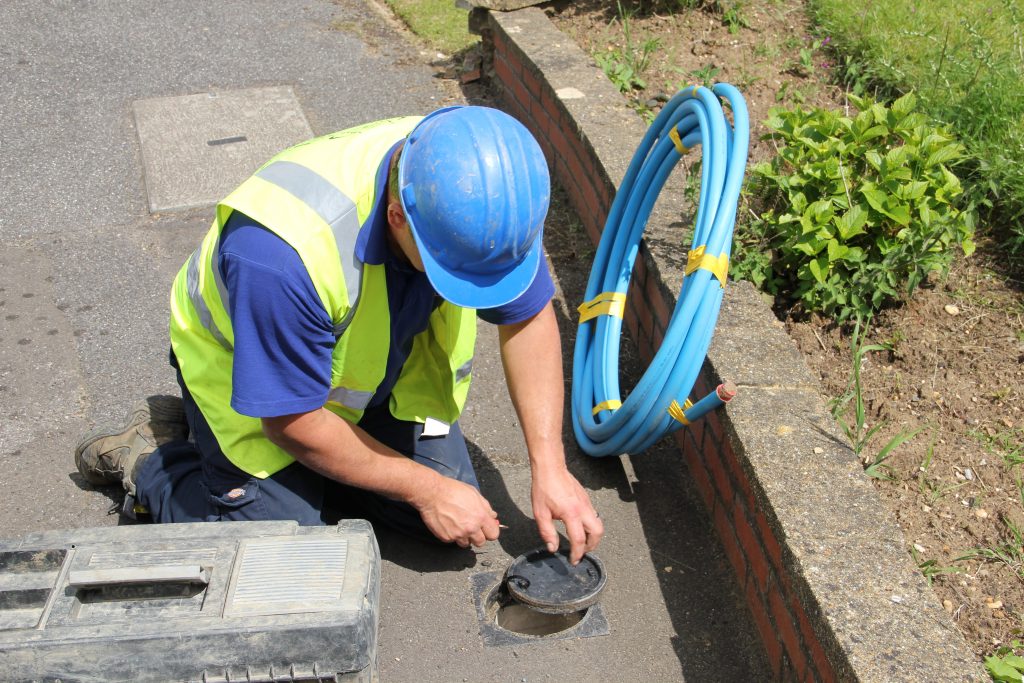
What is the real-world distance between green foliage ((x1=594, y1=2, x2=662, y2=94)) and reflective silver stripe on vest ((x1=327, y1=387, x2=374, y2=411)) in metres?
2.65

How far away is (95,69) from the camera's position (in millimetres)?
5824

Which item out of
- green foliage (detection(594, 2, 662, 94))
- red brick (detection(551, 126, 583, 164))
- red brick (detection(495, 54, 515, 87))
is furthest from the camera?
red brick (detection(495, 54, 515, 87))

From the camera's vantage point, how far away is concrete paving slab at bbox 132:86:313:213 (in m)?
4.63

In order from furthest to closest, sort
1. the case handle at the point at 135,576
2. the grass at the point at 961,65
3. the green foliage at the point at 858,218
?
the grass at the point at 961,65 → the green foliage at the point at 858,218 → the case handle at the point at 135,576

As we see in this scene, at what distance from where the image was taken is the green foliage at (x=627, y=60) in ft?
15.6

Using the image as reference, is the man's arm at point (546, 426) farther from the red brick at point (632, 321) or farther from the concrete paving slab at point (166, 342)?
the red brick at point (632, 321)

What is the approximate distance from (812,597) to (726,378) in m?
0.83

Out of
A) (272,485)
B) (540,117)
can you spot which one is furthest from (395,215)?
(540,117)

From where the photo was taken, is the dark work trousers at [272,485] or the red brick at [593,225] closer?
the dark work trousers at [272,485]

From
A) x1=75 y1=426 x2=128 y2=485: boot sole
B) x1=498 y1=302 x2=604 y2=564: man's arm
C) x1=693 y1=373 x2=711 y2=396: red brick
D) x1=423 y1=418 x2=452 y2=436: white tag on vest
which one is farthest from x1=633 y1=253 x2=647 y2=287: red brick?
x1=75 y1=426 x2=128 y2=485: boot sole

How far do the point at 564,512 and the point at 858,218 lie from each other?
150 centimetres

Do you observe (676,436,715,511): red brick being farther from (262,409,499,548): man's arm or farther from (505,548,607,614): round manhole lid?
(262,409,499,548): man's arm

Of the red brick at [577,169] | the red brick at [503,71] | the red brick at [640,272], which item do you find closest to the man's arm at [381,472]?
the red brick at [640,272]

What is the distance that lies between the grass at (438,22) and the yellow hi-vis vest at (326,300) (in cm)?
381
